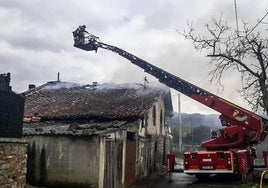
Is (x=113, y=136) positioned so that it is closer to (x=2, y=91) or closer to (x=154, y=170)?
(x=2, y=91)

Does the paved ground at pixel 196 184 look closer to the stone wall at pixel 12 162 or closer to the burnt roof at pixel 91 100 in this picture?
the burnt roof at pixel 91 100

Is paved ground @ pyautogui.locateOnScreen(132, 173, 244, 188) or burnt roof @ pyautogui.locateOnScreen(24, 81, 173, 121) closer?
paved ground @ pyautogui.locateOnScreen(132, 173, 244, 188)

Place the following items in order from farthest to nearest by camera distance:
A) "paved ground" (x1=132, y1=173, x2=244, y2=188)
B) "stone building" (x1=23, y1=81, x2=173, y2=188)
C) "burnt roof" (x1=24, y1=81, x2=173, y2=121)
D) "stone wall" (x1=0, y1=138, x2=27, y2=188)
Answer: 1. "burnt roof" (x1=24, y1=81, x2=173, y2=121)
2. "paved ground" (x1=132, y1=173, x2=244, y2=188)
3. "stone building" (x1=23, y1=81, x2=173, y2=188)
4. "stone wall" (x1=0, y1=138, x2=27, y2=188)

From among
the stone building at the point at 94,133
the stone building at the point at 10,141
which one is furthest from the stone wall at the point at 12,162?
the stone building at the point at 94,133

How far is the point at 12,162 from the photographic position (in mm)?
8500

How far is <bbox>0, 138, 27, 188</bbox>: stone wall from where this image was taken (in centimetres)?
820

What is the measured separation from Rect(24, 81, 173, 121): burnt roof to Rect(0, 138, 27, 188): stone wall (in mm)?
10116

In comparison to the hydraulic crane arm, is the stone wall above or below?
below

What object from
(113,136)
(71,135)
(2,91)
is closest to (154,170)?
Result: (113,136)

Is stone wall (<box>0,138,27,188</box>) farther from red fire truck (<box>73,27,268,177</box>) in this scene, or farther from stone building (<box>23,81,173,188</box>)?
red fire truck (<box>73,27,268,177</box>)

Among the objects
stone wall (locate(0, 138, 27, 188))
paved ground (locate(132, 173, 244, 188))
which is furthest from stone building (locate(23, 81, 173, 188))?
stone wall (locate(0, 138, 27, 188))

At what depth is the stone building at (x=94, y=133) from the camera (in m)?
13.8

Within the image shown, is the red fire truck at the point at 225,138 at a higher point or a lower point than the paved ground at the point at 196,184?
higher

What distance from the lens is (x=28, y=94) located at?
25.8 metres
